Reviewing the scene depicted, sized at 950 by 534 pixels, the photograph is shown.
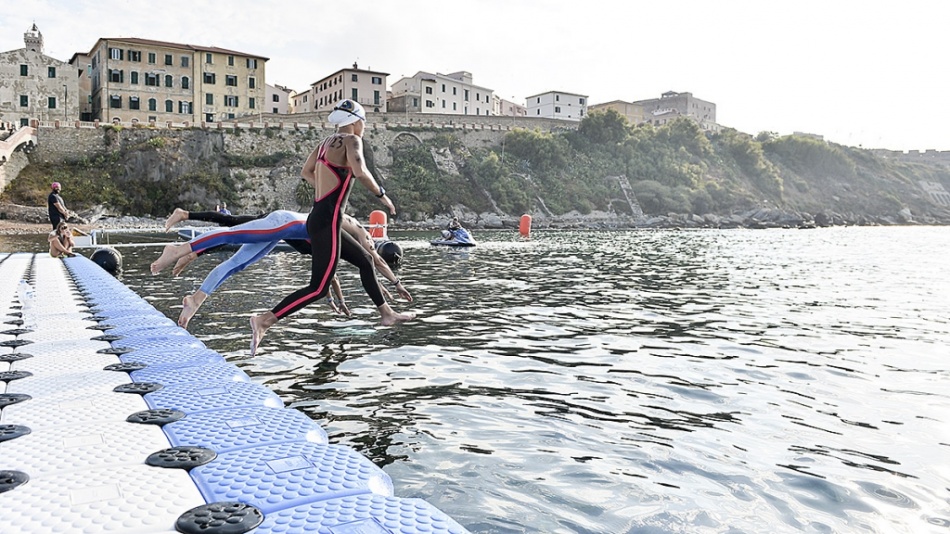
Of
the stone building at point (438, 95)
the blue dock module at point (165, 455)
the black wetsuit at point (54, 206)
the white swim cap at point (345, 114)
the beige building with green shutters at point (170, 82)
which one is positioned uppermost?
the stone building at point (438, 95)

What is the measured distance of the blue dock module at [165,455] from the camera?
2.45 m

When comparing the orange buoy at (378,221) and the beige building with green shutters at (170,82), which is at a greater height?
the beige building with green shutters at (170,82)

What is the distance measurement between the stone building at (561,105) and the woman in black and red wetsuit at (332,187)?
110m

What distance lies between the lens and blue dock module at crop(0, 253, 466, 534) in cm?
245

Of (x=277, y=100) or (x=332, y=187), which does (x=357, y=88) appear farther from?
(x=332, y=187)

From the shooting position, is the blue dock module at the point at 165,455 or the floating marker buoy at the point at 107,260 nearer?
the blue dock module at the point at 165,455

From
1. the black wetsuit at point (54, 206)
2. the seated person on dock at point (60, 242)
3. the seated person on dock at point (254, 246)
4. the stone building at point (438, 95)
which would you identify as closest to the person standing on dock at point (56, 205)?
the black wetsuit at point (54, 206)

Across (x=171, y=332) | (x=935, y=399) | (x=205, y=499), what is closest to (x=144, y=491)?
(x=205, y=499)

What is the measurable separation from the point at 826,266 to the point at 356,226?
22.3m

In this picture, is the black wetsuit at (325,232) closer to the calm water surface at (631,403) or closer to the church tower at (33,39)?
the calm water surface at (631,403)

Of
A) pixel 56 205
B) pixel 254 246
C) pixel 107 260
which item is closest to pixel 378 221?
pixel 107 260

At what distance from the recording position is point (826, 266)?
79.5 feet

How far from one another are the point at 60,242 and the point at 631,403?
17632 mm

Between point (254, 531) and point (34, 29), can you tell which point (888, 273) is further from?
point (34, 29)
